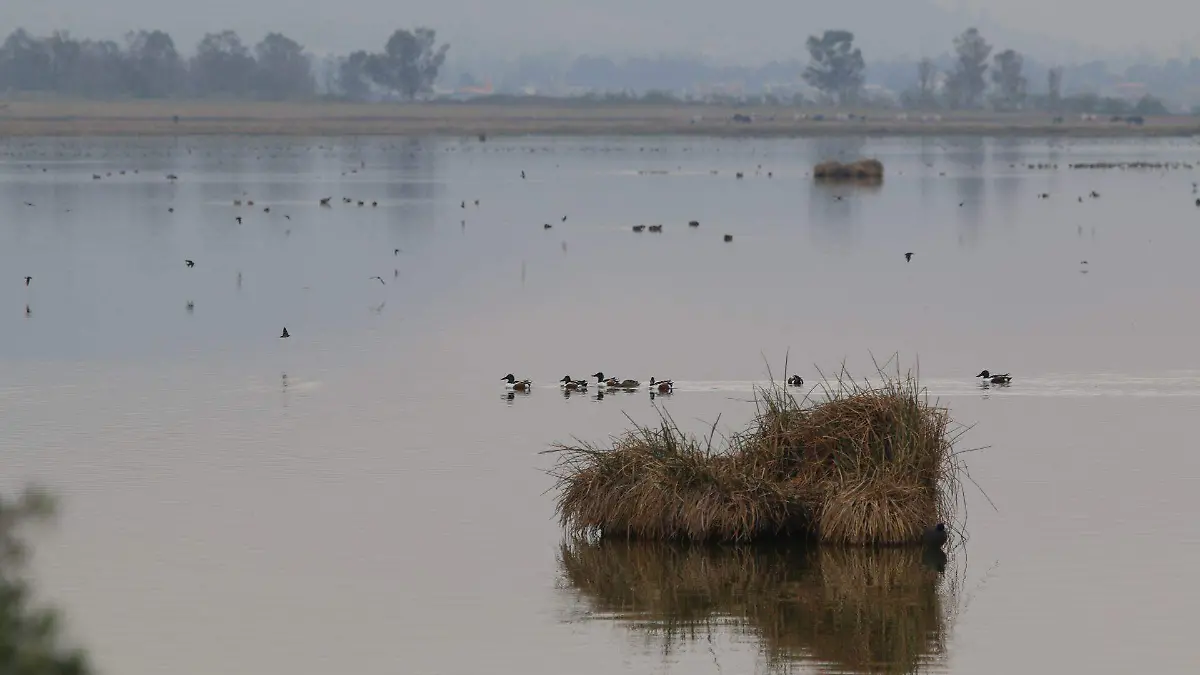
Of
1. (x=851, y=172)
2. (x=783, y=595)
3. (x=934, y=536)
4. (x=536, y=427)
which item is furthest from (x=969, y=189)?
(x=783, y=595)

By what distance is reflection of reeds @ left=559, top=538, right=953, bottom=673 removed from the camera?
723 inches

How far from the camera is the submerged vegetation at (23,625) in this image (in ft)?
28.6

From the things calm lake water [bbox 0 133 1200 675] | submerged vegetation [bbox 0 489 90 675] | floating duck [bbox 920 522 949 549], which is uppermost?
submerged vegetation [bbox 0 489 90 675]

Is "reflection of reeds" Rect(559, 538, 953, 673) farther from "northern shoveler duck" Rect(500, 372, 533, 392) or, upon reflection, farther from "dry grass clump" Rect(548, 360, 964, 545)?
"northern shoveler duck" Rect(500, 372, 533, 392)

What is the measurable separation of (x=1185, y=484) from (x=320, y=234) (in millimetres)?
52741

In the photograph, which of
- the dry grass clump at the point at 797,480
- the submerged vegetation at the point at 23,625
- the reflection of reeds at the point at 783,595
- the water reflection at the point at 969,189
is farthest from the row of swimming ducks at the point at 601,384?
the water reflection at the point at 969,189

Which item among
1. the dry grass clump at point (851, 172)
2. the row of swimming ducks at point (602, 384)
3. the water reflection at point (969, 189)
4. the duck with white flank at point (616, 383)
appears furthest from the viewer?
the dry grass clump at point (851, 172)

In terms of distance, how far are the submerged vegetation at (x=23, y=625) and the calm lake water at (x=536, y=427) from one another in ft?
29.2

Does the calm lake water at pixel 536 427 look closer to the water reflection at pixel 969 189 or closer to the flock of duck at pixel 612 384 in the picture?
the flock of duck at pixel 612 384

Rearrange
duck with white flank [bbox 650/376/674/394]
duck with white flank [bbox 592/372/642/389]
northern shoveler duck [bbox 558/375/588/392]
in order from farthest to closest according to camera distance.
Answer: northern shoveler duck [bbox 558/375/588/392] < duck with white flank [bbox 592/372/642/389] < duck with white flank [bbox 650/376/674/394]

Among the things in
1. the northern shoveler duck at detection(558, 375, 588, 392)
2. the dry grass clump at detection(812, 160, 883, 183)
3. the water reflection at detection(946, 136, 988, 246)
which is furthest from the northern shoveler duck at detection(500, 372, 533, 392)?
the dry grass clump at detection(812, 160, 883, 183)

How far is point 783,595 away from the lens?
1991cm

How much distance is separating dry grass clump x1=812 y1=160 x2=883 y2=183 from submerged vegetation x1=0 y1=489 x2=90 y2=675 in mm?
106394

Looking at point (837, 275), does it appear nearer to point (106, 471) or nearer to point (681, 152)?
point (106, 471)
